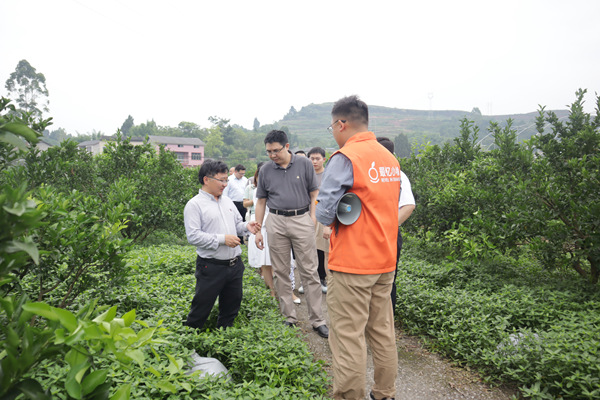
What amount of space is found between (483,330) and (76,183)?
8.07m

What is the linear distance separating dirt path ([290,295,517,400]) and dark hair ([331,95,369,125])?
7.08 feet

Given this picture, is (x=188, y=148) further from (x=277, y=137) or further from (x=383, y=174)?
(x=383, y=174)

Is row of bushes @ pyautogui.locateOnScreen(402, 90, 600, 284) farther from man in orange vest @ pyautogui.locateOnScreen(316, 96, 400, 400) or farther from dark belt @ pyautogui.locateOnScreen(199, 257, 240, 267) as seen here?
dark belt @ pyautogui.locateOnScreen(199, 257, 240, 267)

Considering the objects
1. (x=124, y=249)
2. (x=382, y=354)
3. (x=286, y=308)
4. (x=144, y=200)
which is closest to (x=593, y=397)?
(x=382, y=354)

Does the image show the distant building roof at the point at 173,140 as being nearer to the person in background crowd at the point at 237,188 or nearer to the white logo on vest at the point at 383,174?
the person in background crowd at the point at 237,188

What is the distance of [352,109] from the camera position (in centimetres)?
292

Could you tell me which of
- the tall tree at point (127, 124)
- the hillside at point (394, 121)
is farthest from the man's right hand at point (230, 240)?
the hillside at point (394, 121)

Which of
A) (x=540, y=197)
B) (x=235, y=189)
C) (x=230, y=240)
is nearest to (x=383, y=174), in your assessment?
(x=230, y=240)

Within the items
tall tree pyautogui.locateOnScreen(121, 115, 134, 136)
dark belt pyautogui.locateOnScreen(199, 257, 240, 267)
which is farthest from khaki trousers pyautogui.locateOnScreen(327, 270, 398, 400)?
tall tree pyautogui.locateOnScreen(121, 115, 134, 136)

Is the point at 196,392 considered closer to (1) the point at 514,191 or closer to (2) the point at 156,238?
(1) the point at 514,191

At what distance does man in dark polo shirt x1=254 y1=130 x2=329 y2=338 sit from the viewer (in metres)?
4.39

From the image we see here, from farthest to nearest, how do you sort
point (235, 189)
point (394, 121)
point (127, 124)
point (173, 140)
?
point (394, 121), point (127, 124), point (173, 140), point (235, 189)

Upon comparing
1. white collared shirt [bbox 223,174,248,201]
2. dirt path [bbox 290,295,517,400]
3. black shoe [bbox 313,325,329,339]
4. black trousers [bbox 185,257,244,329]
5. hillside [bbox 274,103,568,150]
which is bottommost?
dirt path [bbox 290,295,517,400]

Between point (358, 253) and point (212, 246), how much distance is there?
1416 mm
